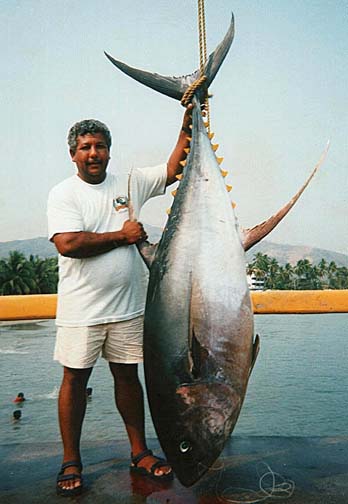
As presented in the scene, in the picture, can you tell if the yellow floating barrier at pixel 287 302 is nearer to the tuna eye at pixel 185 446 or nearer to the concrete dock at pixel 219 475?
the concrete dock at pixel 219 475

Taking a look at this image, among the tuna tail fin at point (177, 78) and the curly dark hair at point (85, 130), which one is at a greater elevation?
the tuna tail fin at point (177, 78)

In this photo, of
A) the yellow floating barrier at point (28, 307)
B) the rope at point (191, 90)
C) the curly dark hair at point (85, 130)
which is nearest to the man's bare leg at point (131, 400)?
the yellow floating barrier at point (28, 307)

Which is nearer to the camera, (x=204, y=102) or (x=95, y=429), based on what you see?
(x=204, y=102)

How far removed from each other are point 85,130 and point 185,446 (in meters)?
1.21

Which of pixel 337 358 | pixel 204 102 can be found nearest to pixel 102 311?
pixel 204 102

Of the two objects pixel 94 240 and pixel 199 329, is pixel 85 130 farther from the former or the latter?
pixel 199 329

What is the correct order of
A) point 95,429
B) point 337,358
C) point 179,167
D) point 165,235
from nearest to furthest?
point 165,235
point 179,167
point 95,429
point 337,358

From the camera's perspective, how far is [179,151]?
235 cm

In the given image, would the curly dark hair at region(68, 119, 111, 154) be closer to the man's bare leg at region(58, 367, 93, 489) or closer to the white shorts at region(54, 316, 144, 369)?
the white shorts at region(54, 316, 144, 369)

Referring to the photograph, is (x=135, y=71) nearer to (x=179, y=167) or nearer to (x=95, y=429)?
(x=179, y=167)

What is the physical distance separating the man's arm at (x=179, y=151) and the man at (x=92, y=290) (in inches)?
0.6

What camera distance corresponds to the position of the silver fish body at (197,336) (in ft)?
5.59

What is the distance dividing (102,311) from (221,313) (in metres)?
0.61

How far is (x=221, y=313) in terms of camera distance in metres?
1.73
